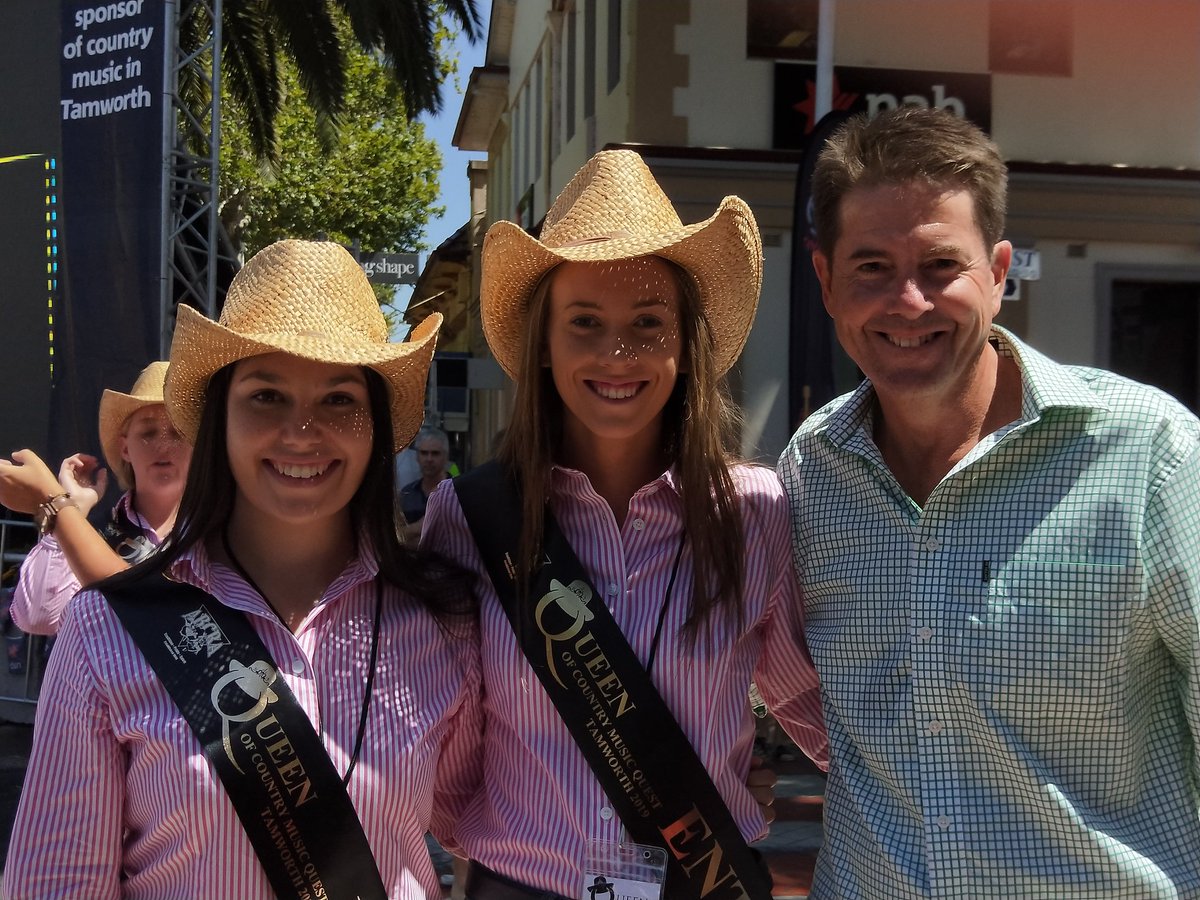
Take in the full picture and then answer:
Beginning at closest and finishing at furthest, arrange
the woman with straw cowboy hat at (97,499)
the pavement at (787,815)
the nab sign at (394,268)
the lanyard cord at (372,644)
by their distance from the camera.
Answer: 1. the lanyard cord at (372,644)
2. the woman with straw cowboy hat at (97,499)
3. the pavement at (787,815)
4. the nab sign at (394,268)

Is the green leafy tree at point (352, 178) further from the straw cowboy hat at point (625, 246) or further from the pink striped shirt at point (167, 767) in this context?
the pink striped shirt at point (167, 767)

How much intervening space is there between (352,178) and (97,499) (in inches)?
1113

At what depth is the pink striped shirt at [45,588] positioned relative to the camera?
433 cm

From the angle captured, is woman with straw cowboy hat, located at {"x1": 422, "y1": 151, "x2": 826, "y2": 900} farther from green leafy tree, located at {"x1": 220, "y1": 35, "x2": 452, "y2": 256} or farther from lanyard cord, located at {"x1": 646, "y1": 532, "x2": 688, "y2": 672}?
green leafy tree, located at {"x1": 220, "y1": 35, "x2": 452, "y2": 256}

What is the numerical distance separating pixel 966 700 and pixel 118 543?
11.2 feet

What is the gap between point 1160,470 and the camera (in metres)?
2.08

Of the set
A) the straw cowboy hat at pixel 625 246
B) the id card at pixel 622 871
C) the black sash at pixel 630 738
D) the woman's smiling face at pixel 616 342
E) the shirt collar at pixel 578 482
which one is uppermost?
the straw cowboy hat at pixel 625 246

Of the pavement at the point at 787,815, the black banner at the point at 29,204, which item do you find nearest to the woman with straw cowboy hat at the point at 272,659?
the pavement at the point at 787,815

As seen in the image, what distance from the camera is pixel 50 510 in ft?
13.3

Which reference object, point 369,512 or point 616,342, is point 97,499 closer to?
point 369,512

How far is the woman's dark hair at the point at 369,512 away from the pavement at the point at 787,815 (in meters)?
2.73

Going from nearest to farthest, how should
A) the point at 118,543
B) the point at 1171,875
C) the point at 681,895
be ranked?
the point at 1171,875 → the point at 681,895 → the point at 118,543

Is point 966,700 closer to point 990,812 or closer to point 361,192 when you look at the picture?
point 990,812

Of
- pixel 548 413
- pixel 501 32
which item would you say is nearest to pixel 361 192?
pixel 501 32
